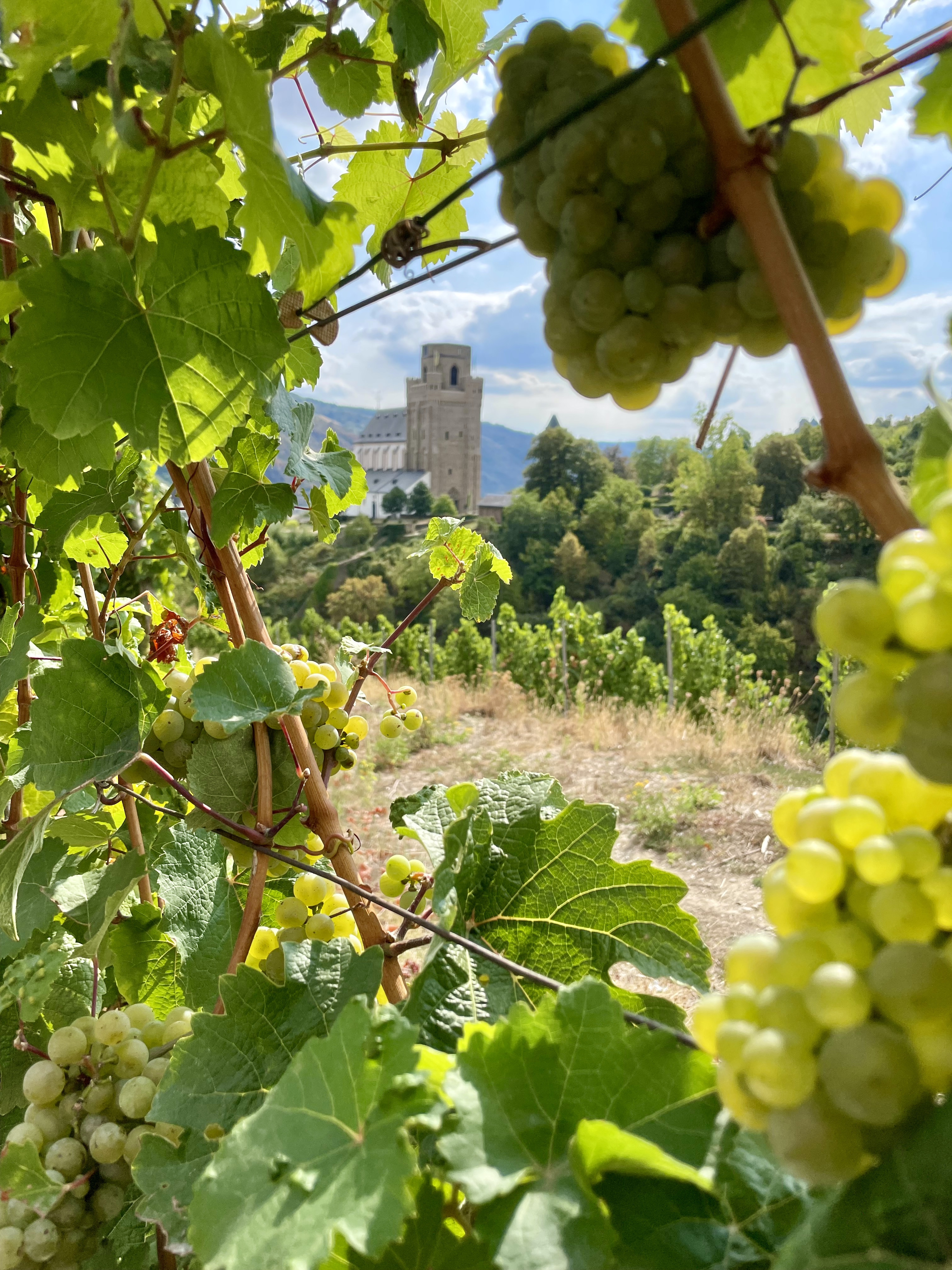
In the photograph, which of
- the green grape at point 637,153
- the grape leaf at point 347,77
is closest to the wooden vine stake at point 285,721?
the grape leaf at point 347,77

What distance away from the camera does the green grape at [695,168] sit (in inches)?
14.4

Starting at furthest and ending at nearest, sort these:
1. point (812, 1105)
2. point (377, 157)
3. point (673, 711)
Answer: point (673, 711)
point (377, 157)
point (812, 1105)

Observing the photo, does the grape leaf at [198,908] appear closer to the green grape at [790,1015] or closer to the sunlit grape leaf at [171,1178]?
the sunlit grape leaf at [171,1178]

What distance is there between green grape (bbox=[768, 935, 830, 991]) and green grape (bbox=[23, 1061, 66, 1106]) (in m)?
0.55

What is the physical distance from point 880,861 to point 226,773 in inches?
23.3

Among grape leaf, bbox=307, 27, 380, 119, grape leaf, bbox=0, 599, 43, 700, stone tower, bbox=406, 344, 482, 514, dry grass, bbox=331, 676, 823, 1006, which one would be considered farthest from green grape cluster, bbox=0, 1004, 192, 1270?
stone tower, bbox=406, 344, 482, 514

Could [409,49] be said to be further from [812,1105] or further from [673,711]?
[673,711]

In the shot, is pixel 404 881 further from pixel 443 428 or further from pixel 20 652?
pixel 443 428

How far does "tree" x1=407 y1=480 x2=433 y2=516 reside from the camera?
120 feet

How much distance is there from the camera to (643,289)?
37 centimetres

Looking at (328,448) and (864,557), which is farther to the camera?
(864,557)

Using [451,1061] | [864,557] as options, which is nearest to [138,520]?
[451,1061]

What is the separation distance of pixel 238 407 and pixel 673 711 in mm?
9222

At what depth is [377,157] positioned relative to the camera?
86 cm
